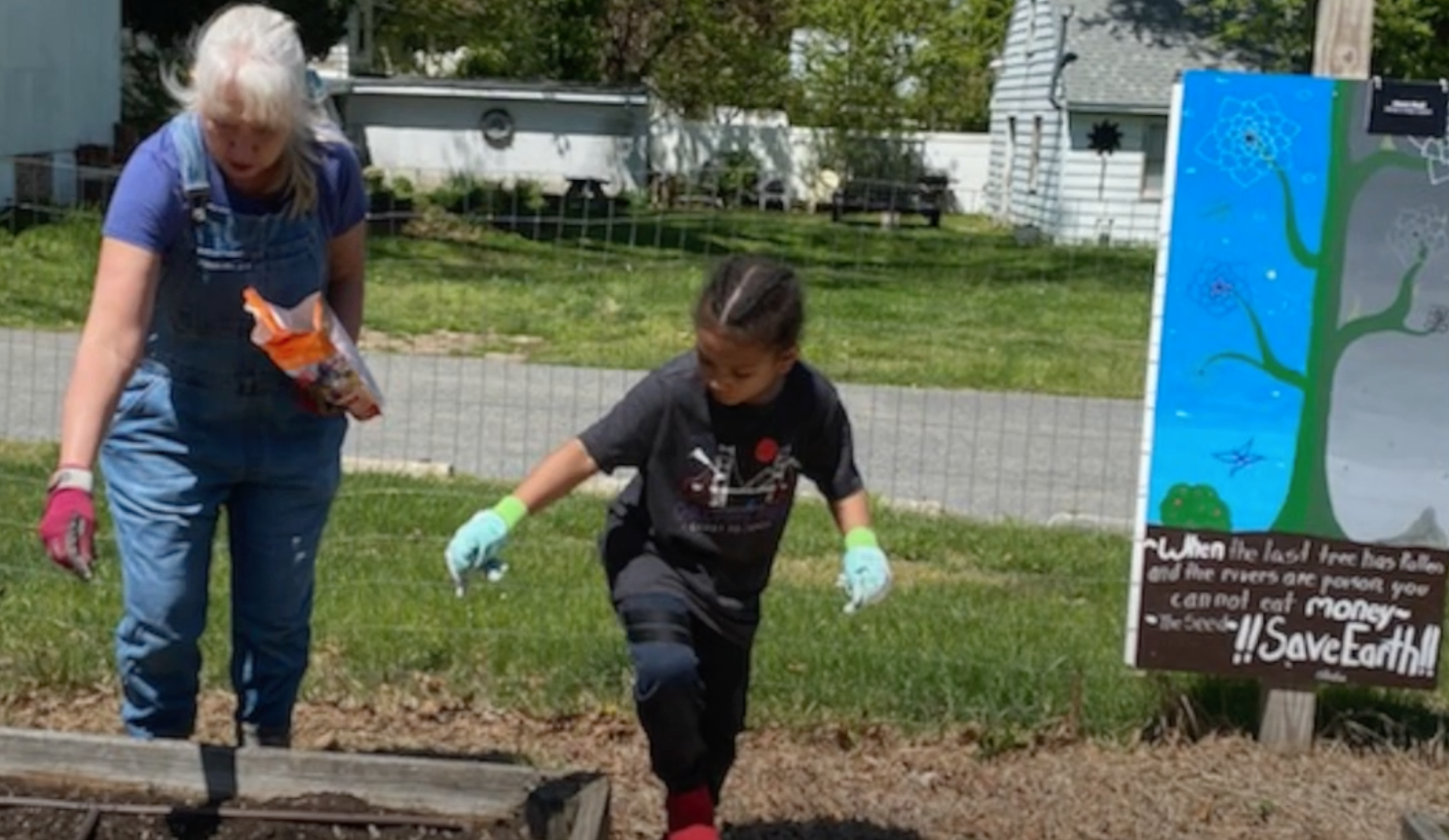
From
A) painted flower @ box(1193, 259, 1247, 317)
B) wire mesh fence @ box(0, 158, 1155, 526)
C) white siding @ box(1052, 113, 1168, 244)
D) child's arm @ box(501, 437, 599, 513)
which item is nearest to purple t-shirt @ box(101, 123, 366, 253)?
child's arm @ box(501, 437, 599, 513)

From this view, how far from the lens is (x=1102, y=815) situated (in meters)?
4.90

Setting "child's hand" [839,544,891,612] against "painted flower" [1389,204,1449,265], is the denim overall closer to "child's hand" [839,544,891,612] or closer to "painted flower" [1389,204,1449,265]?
"child's hand" [839,544,891,612]

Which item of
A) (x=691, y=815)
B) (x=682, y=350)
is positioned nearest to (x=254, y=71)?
(x=691, y=815)

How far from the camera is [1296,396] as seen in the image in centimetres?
514

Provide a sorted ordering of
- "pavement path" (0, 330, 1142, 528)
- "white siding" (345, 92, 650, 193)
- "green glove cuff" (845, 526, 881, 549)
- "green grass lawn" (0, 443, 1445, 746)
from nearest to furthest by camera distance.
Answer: "green glove cuff" (845, 526, 881, 549)
"green grass lawn" (0, 443, 1445, 746)
"pavement path" (0, 330, 1142, 528)
"white siding" (345, 92, 650, 193)

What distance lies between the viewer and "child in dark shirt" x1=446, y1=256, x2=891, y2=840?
379 cm

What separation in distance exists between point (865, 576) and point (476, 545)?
765 millimetres

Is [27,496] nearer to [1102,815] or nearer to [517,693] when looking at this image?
[517,693]

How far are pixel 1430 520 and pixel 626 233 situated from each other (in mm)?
18596

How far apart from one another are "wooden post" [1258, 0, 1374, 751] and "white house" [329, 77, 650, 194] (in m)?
28.3

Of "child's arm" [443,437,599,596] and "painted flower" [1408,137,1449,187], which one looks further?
"painted flower" [1408,137,1449,187]

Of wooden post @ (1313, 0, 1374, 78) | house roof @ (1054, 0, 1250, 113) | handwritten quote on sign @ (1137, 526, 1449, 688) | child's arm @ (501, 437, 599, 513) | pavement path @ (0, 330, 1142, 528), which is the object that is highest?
house roof @ (1054, 0, 1250, 113)

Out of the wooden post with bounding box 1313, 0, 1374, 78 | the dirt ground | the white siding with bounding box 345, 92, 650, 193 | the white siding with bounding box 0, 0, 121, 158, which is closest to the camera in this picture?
the dirt ground

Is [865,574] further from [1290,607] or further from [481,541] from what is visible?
[1290,607]
